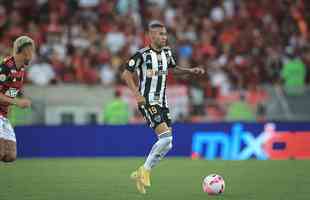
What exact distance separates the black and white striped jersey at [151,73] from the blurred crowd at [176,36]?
10035mm

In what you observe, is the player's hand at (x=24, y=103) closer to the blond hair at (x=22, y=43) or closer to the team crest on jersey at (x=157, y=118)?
the blond hair at (x=22, y=43)

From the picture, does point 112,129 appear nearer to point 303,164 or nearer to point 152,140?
point 152,140

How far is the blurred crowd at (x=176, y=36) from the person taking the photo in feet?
78.4

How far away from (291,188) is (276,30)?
48.1 ft

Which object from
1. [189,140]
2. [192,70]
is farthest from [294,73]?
[192,70]

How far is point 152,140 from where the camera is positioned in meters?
22.2

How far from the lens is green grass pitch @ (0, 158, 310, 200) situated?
38.2 feet

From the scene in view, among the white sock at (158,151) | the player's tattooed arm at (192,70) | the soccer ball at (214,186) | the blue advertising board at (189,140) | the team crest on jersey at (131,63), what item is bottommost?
the blue advertising board at (189,140)

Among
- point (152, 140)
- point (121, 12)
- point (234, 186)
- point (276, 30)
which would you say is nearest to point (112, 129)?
point (152, 140)

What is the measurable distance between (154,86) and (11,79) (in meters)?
2.28

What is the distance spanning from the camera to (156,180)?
14203mm

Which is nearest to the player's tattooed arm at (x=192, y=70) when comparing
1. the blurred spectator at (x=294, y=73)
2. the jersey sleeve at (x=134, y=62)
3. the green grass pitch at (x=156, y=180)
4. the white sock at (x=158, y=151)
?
the jersey sleeve at (x=134, y=62)

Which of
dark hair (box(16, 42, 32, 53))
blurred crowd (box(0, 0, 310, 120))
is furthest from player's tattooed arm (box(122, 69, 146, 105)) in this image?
blurred crowd (box(0, 0, 310, 120))

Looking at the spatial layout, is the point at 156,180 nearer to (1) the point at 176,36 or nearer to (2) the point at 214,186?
(2) the point at 214,186
